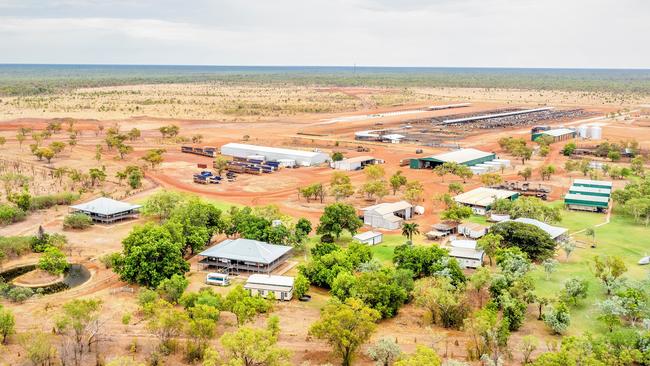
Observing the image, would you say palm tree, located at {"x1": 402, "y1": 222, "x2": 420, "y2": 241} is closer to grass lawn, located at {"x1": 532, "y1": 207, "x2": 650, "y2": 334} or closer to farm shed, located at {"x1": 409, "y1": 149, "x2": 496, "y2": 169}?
grass lawn, located at {"x1": 532, "y1": 207, "x2": 650, "y2": 334}

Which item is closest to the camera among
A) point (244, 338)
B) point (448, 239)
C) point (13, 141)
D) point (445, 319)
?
point (244, 338)

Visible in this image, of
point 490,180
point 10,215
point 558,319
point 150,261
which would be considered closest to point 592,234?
point 558,319

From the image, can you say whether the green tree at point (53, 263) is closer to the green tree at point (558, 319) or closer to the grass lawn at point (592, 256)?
the green tree at point (558, 319)

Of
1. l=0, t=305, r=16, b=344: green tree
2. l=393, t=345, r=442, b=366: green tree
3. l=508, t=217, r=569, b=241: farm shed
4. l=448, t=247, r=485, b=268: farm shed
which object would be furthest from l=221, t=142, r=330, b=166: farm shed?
l=393, t=345, r=442, b=366: green tree

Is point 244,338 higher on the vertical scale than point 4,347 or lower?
higher

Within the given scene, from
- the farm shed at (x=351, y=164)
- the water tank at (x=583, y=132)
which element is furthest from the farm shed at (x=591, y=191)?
the water tank at (x=583, y=132)

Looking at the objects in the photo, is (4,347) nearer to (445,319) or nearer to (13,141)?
(445,319)

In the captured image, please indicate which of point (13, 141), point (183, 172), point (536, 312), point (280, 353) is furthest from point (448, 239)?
point (13, 141)
